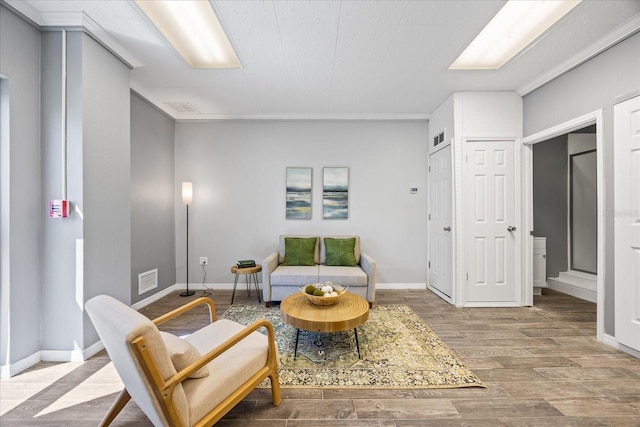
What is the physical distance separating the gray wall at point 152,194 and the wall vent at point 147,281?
52mm

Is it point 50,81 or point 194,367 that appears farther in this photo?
point 50,81

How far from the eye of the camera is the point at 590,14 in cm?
206

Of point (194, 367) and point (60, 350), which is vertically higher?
point (194, 367)

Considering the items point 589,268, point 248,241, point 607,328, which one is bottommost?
point 607,328

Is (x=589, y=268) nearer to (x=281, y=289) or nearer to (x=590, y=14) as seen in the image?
(x=590, y=14)

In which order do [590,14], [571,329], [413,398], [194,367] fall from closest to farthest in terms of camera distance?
[194,367], [413,398], [590,14], [571,329]

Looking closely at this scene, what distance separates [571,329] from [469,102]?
2841 mm

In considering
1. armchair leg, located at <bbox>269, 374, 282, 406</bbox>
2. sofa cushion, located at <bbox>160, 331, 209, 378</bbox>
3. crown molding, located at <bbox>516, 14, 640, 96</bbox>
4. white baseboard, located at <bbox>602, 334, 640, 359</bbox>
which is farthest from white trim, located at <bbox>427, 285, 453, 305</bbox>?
sofa cushion, located at <bbox>160, 331, 209, 378</bbox>

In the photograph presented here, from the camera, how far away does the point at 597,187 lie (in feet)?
8.31

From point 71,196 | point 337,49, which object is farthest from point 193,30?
point 71,196

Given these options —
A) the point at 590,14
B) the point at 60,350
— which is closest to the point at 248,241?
the point at 60,350

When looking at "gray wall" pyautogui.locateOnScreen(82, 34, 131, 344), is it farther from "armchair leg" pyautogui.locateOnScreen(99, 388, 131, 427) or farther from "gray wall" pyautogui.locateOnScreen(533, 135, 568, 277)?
"gray wall" pyautogui.locateOnScreen(533, 135, 568, 277)

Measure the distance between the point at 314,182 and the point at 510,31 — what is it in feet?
9.40

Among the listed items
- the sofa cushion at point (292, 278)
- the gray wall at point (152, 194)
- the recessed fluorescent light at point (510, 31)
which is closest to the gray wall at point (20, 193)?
the gray wall at point (152, 194)
